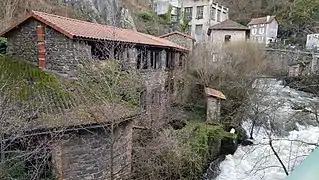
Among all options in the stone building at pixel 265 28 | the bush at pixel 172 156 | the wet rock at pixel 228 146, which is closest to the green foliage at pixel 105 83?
the bush at pixel 172 156

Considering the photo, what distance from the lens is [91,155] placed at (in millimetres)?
10531

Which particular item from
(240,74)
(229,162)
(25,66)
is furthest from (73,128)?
(240,74)

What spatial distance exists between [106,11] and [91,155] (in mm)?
19378

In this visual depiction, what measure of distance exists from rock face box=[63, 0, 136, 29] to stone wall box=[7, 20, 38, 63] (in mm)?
11639

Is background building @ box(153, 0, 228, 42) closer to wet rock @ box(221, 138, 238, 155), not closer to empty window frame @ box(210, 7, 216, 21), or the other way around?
empty window frame @ box(210, 7, 216, 21)

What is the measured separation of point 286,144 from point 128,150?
384 inches

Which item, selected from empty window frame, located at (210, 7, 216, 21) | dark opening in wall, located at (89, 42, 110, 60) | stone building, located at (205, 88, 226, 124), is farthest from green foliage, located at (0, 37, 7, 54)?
empty window frame, located at (210, 7, 216, 21)

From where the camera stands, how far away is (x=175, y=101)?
2020cm

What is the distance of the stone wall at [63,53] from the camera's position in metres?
12.0

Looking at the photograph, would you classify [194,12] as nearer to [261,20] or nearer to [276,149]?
[261,20]

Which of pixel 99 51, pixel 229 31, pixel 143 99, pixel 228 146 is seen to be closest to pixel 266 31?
pixel 229 31

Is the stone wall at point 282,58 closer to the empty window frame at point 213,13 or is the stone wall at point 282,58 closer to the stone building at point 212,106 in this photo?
the stone building at point 212,106

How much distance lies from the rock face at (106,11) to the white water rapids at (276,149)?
41.9 ft

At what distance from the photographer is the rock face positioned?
25.4 meters
